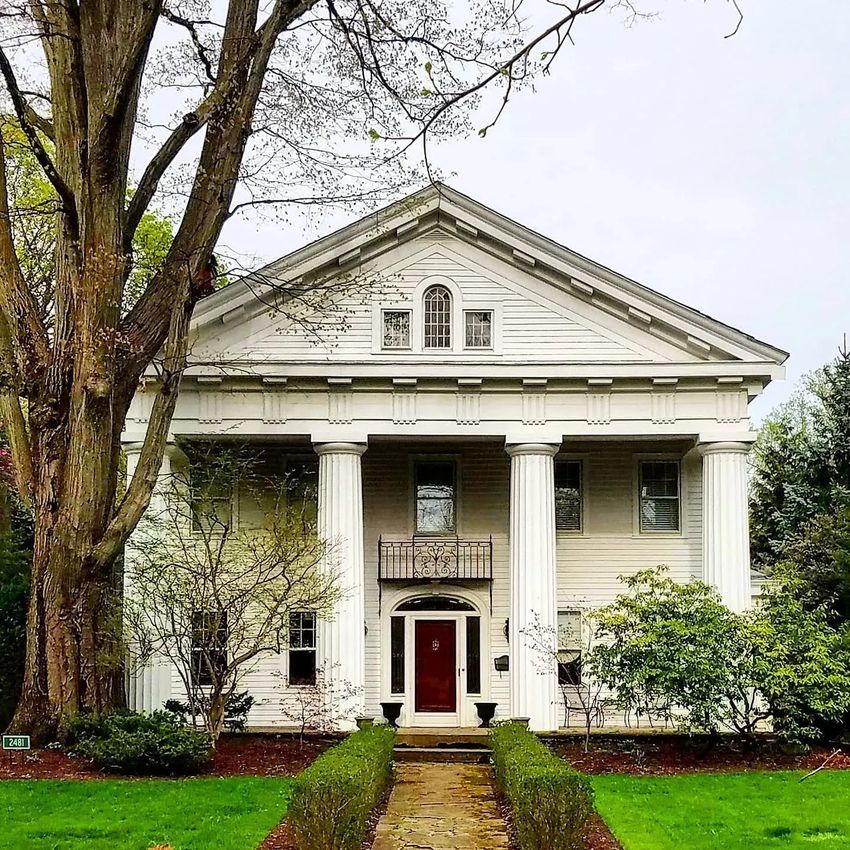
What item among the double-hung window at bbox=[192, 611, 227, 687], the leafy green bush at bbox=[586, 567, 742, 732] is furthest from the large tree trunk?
the leafy green bush at bbox=[586, 567, 742, 732]

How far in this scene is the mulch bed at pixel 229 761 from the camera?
53.1 ft

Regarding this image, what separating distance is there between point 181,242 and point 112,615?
19.9 feet

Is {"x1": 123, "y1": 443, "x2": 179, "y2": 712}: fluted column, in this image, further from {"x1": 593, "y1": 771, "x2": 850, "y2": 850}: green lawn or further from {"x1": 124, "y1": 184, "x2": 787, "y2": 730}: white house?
{"x1": 593, "y1": 771, "x2": 850, "y2": 850}: green lawn

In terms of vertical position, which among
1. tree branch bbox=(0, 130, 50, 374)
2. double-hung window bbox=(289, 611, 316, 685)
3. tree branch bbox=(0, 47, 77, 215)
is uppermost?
tree branch bbox=(0, 47, 77, 215)

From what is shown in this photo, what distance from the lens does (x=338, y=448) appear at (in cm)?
2241

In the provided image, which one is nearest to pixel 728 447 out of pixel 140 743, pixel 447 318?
pixel 447 318

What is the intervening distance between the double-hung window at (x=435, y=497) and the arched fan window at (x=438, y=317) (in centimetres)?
309

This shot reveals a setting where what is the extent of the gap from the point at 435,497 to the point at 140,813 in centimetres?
1255

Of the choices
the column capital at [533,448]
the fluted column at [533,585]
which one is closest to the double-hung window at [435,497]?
the fluted column at [533,585]

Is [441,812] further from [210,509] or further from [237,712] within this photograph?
[237,712]

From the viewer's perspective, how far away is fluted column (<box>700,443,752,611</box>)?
72.4 ft

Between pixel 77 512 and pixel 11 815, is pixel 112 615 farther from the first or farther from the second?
pixel 11 815

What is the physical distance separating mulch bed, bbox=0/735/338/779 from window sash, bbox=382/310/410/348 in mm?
7540

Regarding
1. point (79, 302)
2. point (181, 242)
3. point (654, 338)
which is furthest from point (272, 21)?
point (654, 338)
